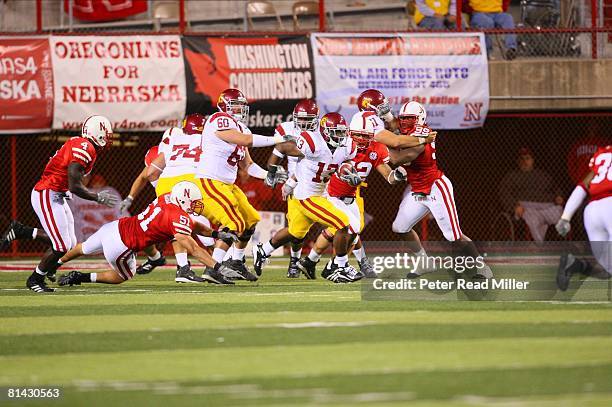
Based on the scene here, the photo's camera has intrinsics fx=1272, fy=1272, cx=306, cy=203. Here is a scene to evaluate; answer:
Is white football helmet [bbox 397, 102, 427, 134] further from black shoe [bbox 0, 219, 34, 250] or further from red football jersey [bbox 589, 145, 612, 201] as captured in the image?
black shoe [bbox 0, 219, 34, 250]

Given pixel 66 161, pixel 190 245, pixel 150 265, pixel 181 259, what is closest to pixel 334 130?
pixel 181 259

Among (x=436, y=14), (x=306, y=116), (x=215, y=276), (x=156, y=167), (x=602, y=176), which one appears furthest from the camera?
(x=436, y=14)

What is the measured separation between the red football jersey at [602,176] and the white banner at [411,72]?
805 centimetres

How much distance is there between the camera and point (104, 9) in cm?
2195

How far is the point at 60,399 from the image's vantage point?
617cm

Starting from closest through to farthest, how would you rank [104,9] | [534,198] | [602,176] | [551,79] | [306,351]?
[306,351]
[602,176]
[551,79]
[534,198]
[104,9]

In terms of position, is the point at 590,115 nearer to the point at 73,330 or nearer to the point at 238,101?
the point at 238,101

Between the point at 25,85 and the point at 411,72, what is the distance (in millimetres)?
5653

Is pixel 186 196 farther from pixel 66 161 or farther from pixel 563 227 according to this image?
pixel 563 227

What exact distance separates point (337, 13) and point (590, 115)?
5172 millimetres

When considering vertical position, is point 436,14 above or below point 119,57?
above

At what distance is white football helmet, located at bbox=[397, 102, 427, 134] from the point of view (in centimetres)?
1349

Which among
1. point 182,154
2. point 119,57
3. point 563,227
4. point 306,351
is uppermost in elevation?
point 119,57

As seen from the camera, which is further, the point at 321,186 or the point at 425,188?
the point at 321,186
